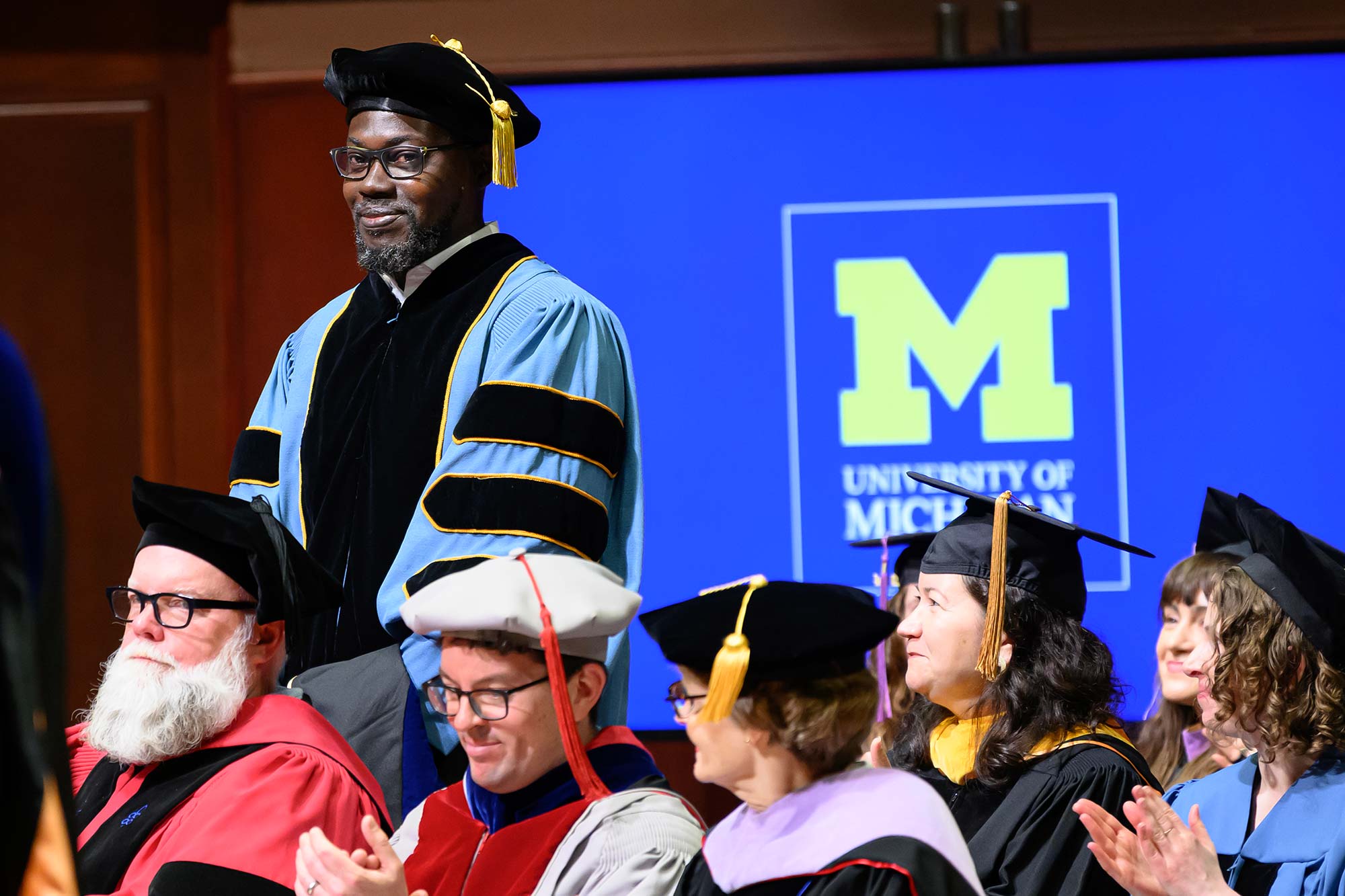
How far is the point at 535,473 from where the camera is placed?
3.01 metres

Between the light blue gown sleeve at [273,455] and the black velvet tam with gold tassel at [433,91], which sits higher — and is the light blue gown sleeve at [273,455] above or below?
below

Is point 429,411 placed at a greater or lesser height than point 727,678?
greater

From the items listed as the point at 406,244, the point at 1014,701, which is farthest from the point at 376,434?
the point at 1014,701

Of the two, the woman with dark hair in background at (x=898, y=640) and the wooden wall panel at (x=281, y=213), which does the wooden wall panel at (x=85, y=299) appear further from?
the woman with dark hair in background at (x=898, y=640)

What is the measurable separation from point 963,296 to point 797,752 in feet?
10.5

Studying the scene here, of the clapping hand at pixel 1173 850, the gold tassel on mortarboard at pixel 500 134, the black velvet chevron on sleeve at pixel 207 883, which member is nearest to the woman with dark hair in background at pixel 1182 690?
the clapping hand at pixel 1173 850

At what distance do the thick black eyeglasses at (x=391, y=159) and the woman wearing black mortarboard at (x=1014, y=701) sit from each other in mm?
1207

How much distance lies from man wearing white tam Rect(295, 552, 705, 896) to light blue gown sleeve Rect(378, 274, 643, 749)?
0.50 metres

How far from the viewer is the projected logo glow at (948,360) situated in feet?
16.4

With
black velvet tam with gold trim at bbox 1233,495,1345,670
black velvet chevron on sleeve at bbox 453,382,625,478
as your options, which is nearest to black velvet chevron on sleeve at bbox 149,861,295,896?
black velvet chevron on sleeve at bbox 453,382,625,478

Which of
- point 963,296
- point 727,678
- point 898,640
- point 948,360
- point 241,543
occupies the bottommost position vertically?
point 898,640

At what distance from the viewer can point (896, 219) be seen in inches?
200

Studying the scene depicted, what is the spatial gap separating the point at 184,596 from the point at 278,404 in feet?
2.68

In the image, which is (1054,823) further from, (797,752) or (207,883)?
(207,883)
